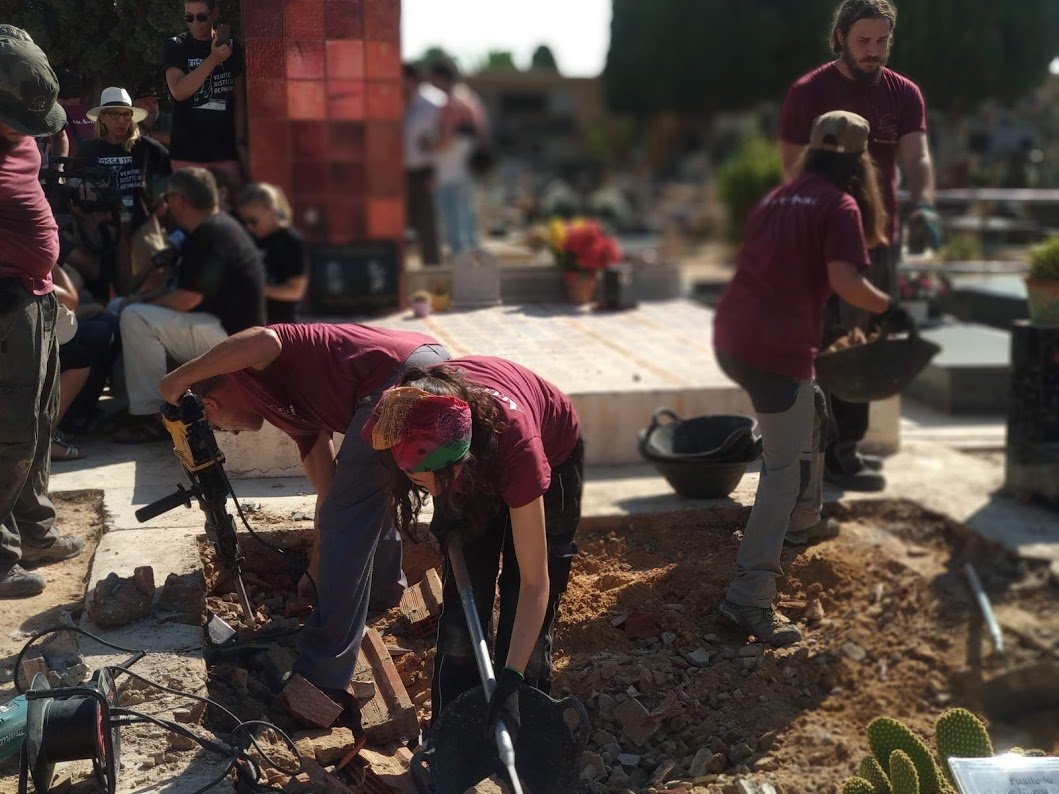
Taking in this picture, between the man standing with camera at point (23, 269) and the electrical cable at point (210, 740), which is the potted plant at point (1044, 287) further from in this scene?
the man standing with camera at point (23, 269)

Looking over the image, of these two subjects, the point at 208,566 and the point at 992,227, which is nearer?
the point at 208,566

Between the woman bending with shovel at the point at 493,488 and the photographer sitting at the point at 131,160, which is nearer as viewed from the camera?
the woman bending with shovel at the point at 493,488

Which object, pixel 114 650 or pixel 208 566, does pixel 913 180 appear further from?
pixel 114 650

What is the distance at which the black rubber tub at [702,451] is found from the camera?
548 centimetres

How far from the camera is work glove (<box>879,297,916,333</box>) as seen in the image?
553 centimetres

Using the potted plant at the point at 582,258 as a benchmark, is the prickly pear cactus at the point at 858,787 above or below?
below

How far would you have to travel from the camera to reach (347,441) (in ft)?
13.0

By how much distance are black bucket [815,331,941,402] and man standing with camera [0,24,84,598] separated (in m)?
3.05

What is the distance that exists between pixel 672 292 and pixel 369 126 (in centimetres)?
290

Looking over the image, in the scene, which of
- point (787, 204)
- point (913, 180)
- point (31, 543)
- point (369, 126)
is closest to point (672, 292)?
point (369, 126)

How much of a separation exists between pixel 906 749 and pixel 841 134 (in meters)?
2.08

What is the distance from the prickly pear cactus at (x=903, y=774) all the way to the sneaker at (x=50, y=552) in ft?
10.0

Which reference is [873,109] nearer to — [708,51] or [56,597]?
[56,597]

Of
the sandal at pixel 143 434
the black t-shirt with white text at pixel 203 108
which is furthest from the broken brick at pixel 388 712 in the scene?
the black t-shirt with white text at pixel 203 108
